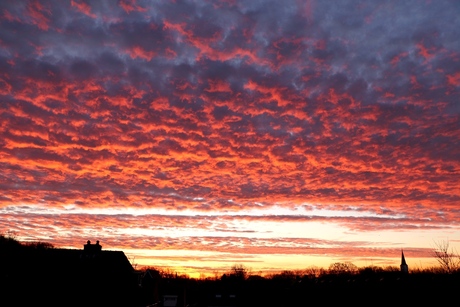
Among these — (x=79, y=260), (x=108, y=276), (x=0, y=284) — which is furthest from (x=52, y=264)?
(x=0, y=284)

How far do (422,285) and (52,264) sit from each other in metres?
49.1

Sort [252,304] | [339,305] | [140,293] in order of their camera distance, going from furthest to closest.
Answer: [252,304] → [339,305] → [140,293]

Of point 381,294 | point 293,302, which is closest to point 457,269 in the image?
point 381,294

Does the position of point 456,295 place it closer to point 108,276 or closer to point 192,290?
point 108,276

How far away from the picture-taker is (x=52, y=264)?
188ft

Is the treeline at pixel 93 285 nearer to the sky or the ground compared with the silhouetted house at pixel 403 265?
nearer to the ground

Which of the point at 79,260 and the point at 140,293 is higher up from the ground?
the point at 79,260

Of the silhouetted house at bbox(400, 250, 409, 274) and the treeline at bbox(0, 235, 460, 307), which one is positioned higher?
the silhouetted house at bbox(400, 250, 409, 274)

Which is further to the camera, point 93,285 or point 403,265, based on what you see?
point 403,265

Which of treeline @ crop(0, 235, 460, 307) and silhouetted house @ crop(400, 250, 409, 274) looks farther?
silhouetted house @ crop(400, 250, 409, 274)

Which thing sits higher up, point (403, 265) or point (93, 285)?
point (403, 265)

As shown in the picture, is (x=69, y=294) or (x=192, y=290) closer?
(x=69, y=294)

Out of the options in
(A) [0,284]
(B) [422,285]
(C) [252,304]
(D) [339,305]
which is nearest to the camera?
(A) [0,284]

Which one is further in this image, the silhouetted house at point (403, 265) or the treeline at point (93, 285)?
the silhouetted house at point (403, 265)
